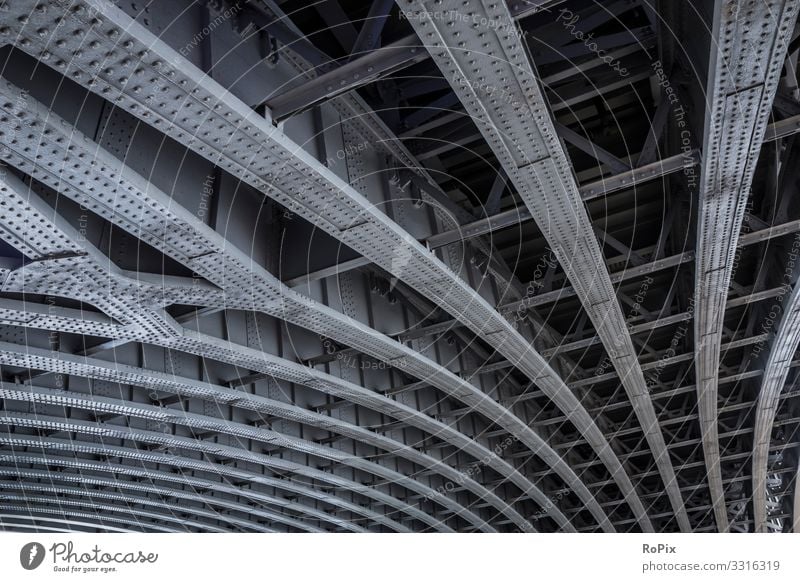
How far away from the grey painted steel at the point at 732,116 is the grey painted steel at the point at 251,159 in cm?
377

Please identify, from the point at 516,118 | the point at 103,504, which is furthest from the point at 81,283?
the point at 103,504

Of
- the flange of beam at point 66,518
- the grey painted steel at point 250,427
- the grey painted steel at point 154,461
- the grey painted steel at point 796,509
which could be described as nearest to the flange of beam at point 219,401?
the grey painted steel at point 250,427

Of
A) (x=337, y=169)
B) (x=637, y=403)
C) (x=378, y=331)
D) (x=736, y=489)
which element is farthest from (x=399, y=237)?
(x=736, y=489)

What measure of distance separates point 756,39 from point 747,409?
21632 millimetres

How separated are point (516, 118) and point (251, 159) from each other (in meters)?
2.90

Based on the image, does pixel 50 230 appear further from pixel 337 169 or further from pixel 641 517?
pixel 641 517

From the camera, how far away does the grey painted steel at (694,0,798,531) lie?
21.4ft

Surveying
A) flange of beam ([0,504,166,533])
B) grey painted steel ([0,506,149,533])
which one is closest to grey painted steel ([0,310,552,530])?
flange of beam ([0,504,166,533])

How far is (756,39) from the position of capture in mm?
6711

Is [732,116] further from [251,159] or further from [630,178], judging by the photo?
[251,159]

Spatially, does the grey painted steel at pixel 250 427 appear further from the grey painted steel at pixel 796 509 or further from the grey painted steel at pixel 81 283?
the grey painted steel at pixel 796 509

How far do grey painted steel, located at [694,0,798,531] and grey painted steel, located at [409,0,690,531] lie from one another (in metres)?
1.64

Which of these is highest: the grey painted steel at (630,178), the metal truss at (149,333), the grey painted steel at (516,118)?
the grey painted steel at (630,178)

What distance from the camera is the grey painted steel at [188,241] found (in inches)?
277
